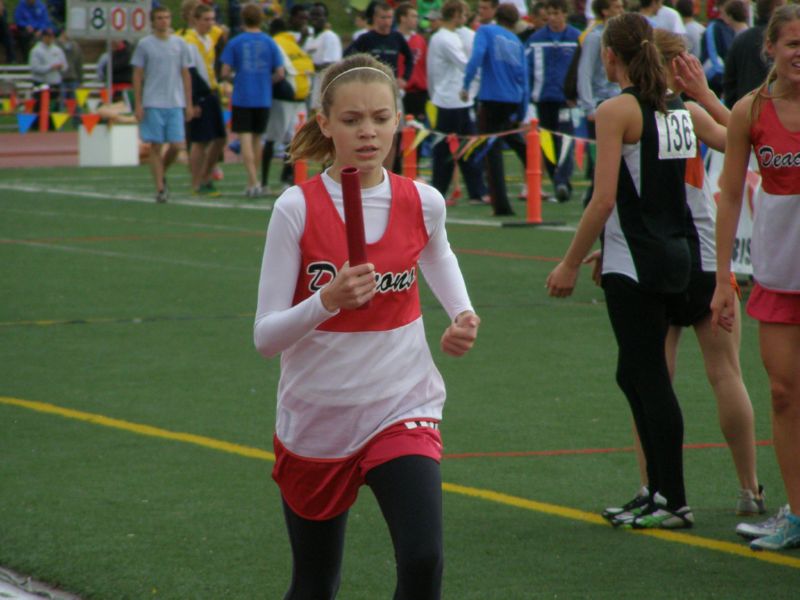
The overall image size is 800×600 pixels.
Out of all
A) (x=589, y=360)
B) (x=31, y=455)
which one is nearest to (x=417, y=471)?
(x=31, y=455)

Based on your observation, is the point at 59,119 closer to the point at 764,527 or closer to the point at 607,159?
the point at 607,159

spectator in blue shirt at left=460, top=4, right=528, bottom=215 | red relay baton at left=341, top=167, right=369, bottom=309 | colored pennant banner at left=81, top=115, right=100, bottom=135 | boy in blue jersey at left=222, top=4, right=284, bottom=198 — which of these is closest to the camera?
red relay baton at left=341, top=167, right=369, bottom=309

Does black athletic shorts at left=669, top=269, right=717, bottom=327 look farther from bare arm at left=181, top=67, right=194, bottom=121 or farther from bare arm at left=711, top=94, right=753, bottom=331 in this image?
bare arm at left=181, top=67, right=194, bottom=121

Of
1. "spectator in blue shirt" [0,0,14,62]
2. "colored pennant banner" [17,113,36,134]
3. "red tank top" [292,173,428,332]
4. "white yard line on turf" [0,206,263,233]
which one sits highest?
"red tank top" [292,173,428,332]

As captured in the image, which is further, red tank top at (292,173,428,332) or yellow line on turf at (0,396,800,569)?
yellow line on turf at (0,396,800,569)

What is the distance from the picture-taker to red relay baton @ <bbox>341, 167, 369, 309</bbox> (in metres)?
3.74

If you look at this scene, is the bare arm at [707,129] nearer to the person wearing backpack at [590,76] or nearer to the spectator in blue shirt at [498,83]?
the person wearing backpack at [590,76]

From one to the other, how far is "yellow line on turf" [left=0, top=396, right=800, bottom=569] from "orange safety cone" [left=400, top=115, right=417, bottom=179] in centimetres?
1101

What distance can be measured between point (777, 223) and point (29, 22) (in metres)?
38.1

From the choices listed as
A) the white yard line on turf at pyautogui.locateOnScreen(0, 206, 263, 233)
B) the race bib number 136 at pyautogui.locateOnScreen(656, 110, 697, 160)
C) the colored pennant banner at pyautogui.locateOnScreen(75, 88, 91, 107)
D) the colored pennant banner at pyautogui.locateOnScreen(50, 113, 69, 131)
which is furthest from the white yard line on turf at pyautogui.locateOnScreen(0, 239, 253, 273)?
the colored pennant banner at pyautogui.locateOnScreen(75, 88, 91, 107)

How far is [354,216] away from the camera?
12.3 ft

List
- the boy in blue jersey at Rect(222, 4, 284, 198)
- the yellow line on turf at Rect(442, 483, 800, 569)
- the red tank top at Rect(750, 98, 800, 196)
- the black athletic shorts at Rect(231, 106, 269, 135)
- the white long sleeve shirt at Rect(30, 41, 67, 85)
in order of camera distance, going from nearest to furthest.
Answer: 1. the red tank top at Rect(750, 98, 800, 196)
2. the yellow line on turf at Rect(442, 483, 800, 569)
3. the boy in blue jersey at Rect(222, 4, 284, 198)
4. the black athletic shorts at Rect(231, 106, 269, 135)
5. the white long sleeve shirt at Rect(30, 41, 67, 85)

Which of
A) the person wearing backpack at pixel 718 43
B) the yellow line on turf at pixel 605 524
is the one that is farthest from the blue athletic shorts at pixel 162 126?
the yellow line on turf at pixel 605 524

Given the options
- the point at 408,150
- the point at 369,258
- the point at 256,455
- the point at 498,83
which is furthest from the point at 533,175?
the point at 369,258
